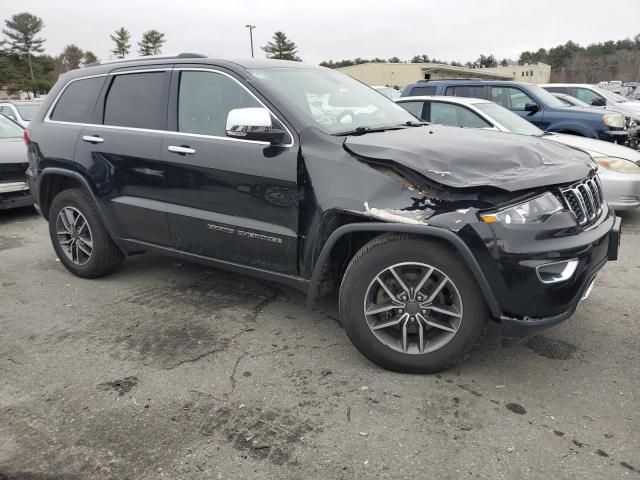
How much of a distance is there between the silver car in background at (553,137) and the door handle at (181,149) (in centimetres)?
329

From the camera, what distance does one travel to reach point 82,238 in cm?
467

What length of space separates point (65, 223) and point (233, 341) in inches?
89.2

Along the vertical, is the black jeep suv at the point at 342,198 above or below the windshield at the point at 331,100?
below

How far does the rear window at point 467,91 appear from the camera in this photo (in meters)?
8.89

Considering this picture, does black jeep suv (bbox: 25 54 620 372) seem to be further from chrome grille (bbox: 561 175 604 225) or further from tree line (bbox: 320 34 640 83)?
tree line (bbox: 320 34 640 83)

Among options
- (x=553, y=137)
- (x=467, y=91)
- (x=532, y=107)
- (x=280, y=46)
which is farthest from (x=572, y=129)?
(x=280, y=46)

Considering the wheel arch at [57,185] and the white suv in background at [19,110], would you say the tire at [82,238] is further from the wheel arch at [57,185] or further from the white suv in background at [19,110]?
the white suv in background at [19,110]

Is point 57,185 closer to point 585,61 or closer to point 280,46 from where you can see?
point 280,46

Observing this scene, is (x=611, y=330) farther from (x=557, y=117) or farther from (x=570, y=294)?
(x=557, y=117)

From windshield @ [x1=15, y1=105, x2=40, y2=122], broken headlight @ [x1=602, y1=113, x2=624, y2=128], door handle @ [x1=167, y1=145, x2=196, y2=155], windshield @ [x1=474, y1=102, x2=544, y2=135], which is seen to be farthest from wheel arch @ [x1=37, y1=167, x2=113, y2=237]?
windshield @ [x1=15, y1=105, x2=40, y2=122]

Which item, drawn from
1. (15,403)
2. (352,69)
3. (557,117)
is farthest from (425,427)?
(352,69)

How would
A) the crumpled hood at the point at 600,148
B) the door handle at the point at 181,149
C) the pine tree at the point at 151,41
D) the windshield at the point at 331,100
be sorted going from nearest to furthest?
the windshield at the point at 331,100, the door handle at the point at 181,149, the crumpled hood at the point at 600,148, the pine tree at the point at 151,41

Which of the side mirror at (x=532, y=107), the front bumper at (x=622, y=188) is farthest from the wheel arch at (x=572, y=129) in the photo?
the front bumper at (x=622, y=188)

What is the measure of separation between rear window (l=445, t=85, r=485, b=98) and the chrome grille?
19.9 ft
